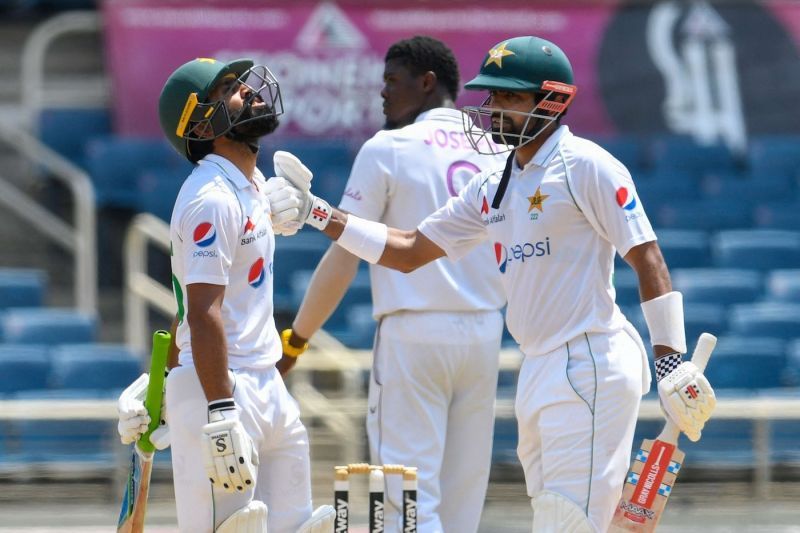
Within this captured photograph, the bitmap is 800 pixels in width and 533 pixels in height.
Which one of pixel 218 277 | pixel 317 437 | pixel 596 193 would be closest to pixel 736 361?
pixel 317 437

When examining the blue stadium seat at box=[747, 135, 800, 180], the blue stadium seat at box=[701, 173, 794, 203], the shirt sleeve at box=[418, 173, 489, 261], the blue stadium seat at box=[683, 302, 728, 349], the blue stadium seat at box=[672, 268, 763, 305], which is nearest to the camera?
the shirt sleeve at box=[418, 173, 489, 261]

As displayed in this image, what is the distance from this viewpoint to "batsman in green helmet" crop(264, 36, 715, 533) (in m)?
4.47

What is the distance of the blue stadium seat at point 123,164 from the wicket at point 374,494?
606cm

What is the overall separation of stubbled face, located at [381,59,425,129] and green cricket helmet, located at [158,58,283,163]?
1.19m

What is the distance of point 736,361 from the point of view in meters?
8.56

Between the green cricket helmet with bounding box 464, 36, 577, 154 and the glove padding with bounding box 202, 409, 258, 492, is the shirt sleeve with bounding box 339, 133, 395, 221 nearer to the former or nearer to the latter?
the green cricket helmet with bounding box 464, 36, 577, 154

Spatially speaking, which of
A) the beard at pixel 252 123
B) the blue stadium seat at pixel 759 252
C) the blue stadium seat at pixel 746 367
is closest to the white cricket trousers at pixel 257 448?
the beard at pixel 252 123

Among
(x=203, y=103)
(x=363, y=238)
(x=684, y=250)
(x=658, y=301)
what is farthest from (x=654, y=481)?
(x=684, y=250)

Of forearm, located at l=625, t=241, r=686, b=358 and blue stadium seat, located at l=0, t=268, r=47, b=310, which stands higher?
forearm, located at l=625, t=241, r=686, b=358

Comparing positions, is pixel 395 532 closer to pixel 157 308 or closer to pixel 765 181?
pixel 157 308

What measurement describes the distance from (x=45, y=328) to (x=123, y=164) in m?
1.99

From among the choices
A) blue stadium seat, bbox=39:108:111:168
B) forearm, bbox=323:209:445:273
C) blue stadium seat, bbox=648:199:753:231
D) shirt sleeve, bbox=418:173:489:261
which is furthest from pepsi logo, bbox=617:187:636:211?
blue stadium seat, bbox=39:108:111:168

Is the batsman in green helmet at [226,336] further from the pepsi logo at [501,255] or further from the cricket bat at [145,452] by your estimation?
the pepsi logo at [501,255]

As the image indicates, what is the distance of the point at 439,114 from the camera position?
5.70 m
